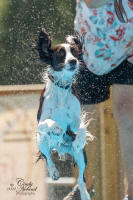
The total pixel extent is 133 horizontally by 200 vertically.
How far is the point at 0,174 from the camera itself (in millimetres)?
4988

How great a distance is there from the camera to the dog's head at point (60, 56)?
3.57 metres

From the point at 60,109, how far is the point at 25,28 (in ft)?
10.4

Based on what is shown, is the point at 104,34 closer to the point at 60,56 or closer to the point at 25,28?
the point at 60,56

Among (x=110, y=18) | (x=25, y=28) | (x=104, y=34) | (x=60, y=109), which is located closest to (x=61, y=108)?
(x=60, y=109)

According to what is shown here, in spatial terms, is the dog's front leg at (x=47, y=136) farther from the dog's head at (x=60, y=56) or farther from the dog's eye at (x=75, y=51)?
the dog's eye at (x=75, y=51)

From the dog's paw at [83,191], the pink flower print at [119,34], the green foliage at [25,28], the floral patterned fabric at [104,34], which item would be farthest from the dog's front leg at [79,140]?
the green foliage at [25,28]

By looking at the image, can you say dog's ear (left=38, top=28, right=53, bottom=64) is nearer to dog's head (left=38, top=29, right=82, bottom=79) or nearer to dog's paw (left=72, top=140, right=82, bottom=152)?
dog's head (left=38, top=29, right=82, bottom=79)

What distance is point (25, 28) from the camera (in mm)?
6773

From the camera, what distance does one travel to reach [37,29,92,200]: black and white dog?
11.9 feet

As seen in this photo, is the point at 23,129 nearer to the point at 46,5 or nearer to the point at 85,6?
the point at 85,6

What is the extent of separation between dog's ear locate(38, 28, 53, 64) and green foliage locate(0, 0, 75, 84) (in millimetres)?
2549

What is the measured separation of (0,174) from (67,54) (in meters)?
1.80

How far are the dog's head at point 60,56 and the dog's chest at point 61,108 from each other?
6.0 inches

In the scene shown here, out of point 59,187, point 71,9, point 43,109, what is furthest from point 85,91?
point 71,9
